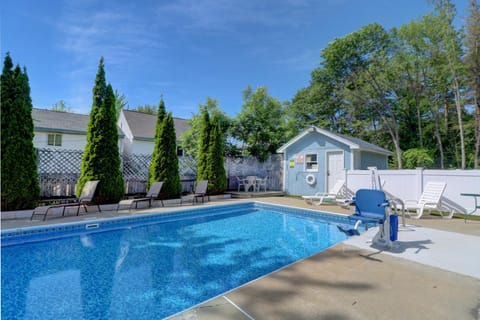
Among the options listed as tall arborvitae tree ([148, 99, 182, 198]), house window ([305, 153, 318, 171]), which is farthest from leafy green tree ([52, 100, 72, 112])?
house window ([305, 153, 318, 171])

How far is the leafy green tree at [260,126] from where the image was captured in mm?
14617

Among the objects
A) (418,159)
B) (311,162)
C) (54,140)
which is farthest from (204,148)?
(418,159)

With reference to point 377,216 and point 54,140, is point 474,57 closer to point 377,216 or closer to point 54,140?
point 377,216

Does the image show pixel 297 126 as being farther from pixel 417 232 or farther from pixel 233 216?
pixel 417 232

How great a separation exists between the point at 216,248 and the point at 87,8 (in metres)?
8.51

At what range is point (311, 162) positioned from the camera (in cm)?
1232

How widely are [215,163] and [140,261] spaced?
764cm

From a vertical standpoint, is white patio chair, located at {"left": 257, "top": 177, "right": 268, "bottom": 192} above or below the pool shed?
below

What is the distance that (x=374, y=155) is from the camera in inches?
499

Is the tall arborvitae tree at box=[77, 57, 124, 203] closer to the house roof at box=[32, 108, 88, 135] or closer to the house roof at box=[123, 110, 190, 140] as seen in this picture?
the house roof at box=[32, 108, 88, 135]

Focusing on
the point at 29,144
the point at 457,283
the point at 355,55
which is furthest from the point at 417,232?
the point at 355,55

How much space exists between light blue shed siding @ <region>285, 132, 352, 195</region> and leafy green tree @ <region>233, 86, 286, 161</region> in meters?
1.92

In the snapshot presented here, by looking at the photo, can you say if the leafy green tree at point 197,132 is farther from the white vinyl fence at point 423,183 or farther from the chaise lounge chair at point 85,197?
the white vinyl fence at point 423,183

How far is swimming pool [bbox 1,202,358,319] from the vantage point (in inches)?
112
